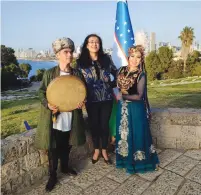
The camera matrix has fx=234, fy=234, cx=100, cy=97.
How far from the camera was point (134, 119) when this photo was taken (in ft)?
9.77

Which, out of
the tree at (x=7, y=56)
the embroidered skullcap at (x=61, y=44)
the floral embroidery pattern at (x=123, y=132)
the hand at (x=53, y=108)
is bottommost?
the floral embroidery pattern at (x=123, y=132)

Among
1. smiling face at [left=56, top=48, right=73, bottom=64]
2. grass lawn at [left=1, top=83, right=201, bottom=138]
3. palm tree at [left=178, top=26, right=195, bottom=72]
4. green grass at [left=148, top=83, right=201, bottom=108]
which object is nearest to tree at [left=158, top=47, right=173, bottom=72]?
palm tree at [left=178, top=26, right=195, bottom=72]

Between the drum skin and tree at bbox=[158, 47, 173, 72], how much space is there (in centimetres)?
3517

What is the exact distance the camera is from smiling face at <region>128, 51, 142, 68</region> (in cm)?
285

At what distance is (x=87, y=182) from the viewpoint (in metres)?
2.88

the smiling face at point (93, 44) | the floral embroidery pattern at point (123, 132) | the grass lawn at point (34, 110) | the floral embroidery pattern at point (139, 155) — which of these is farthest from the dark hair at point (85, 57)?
the grass lawn at point (34, 110)

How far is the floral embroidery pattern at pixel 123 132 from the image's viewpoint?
119 inches

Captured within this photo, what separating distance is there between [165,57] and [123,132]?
35.0 metres

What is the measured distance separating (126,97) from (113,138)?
95cm

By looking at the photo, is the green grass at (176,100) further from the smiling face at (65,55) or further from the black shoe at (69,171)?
the smiling face at (65,55)

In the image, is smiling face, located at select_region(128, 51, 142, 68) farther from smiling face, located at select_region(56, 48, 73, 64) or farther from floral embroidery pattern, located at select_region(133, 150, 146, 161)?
floral embroidery pattern, located at select_region(133, 150, 146, 161)

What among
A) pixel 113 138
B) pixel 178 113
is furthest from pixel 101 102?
pixel 178 113

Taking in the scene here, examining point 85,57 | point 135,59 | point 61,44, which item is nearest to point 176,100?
point 135,59

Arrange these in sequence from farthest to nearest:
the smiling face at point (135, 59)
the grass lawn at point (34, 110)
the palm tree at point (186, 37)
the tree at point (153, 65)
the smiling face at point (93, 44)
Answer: the palm tree at point (186, 37) → the tree at point (153, 65) → the grass lawn at point (34, 110) → the smiling face at point (93, 44) → the smiling face at point (135, 59)
